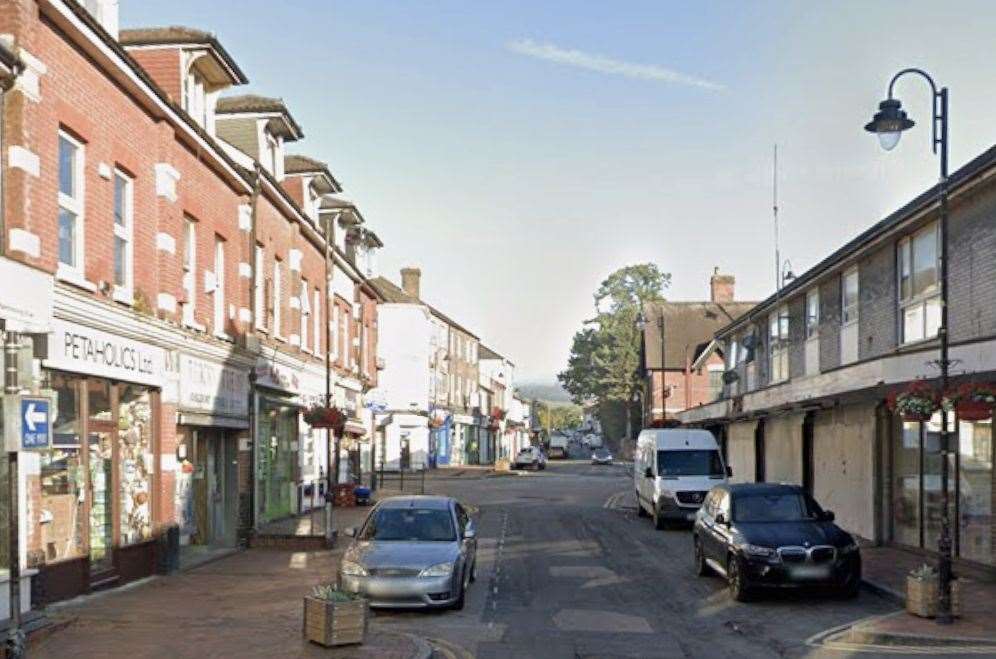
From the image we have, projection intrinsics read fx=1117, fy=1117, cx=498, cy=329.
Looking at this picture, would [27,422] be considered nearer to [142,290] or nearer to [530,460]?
[142,290]

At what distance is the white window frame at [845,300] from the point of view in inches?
1008

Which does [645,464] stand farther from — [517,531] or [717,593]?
[717,593]

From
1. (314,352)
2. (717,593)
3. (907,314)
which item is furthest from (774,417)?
(717,593)

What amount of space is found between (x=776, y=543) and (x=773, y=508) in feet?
5.21

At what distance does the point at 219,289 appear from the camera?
74.2 ft

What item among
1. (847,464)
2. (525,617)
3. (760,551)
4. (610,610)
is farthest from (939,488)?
(525,617)

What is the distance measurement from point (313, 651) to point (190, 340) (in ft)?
30.3

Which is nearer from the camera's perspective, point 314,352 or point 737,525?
point 737,525

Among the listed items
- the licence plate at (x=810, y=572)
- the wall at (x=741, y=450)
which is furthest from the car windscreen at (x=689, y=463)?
the licence plate at (x=810, y=572)

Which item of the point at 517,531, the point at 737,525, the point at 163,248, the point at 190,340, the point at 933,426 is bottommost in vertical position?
the point at 517,531

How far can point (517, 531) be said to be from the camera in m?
28.7

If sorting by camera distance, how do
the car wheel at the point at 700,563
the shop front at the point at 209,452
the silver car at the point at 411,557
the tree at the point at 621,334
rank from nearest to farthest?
1. the silver car at the point at 411,557
2. the car wheel at the point at 700,563
3. the shop front at the point at 209,452
4. the tree at the point at 621,334

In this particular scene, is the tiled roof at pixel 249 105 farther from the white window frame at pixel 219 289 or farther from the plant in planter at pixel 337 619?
the plant in planter at pixel 337 619

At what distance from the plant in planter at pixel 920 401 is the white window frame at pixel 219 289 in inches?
507
